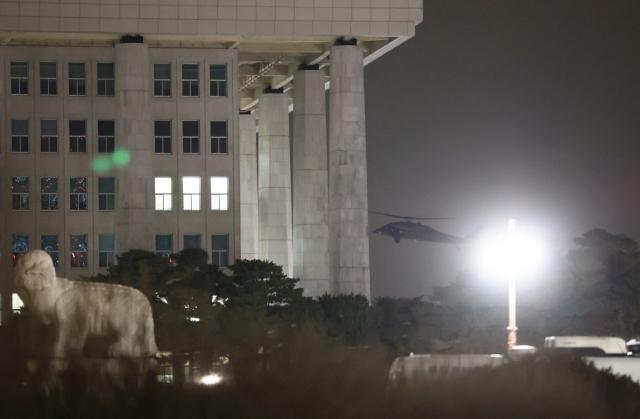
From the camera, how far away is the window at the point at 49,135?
269 ft

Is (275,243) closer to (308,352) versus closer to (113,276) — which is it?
(113,276)

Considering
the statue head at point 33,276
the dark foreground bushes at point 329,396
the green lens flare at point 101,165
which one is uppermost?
the green lens flare at point 101,165

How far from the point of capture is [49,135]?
82062 millimetres

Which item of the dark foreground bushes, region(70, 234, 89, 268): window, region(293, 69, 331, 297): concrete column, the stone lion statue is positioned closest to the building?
region(70, 234, 89, 268): window

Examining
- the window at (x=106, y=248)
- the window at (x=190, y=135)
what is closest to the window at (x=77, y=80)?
the window at (x=190, y=135)

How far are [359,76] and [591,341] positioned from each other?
4616 cm

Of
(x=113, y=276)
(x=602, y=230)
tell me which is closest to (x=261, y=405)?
(x=113, y=276)

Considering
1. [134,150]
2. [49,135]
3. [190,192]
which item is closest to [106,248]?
[190,192]

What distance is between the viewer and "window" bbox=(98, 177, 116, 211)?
82000 mm

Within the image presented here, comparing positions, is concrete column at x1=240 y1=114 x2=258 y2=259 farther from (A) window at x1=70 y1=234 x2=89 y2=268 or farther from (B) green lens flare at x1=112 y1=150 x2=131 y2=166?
(B) green lens flare at x1=112 y1=150 x2=131 y2=166

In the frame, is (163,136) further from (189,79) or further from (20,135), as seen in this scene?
(20,135)

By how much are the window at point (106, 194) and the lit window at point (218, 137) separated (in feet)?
22.5

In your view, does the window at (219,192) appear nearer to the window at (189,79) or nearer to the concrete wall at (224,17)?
the window at (189,79)

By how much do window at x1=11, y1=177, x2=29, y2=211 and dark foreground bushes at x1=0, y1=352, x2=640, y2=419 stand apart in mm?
60674
